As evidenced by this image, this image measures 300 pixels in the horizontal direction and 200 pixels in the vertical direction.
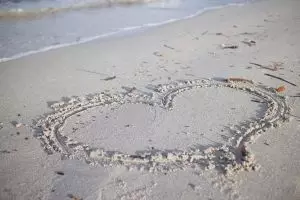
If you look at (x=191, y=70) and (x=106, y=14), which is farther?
(x=106, y=14)

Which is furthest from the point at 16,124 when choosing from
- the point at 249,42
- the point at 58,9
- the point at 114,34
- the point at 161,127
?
the point at 58,9

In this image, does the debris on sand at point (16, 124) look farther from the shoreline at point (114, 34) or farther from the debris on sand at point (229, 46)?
the debris on sand at point (229, 46)

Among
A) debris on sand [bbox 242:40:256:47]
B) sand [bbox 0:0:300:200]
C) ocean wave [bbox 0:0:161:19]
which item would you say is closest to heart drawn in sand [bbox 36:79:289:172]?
sand [bbox 0:0:300:200]

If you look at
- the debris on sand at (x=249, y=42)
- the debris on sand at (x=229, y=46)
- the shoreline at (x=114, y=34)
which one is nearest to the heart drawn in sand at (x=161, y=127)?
the debris on sand at (x=229, y=46)

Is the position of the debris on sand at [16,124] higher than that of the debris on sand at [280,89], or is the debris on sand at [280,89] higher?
the debris on sand at [280,89]

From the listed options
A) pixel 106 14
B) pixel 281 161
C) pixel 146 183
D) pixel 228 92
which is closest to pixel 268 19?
pixel 106 14

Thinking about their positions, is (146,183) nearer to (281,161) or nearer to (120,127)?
(120,127)

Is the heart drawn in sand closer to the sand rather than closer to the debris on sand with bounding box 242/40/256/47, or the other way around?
the sand
